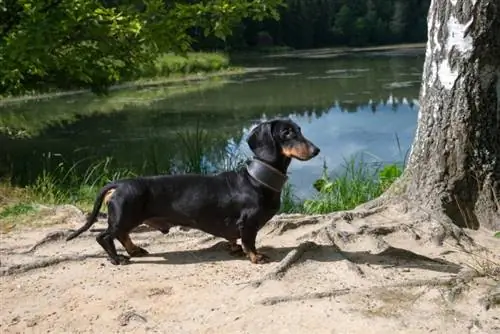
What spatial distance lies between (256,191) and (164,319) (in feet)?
3.64

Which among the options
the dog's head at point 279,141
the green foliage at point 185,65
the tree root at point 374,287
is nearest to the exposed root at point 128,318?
the tree root at point 374,287

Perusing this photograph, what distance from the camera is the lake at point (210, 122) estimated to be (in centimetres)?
1180

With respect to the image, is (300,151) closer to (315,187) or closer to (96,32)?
(315,187)

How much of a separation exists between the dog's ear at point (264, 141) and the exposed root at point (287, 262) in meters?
0.63

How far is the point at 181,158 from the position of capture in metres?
12.4

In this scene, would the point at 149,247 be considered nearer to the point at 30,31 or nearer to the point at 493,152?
the point at 493,152

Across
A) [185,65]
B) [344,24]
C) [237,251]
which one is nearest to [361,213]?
[237,251]

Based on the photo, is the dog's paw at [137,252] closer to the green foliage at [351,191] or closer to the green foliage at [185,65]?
the green foliage at [351,191]

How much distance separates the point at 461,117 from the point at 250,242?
1947 mm

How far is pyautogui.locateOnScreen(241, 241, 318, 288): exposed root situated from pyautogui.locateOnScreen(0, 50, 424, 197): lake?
4.47 meters

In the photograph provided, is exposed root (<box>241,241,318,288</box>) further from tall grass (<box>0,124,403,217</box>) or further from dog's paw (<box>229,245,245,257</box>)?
tall grass (<box>0,124,403,217</box>)

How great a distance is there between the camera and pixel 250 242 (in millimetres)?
4555

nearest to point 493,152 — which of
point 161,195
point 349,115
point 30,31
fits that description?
point 161,195

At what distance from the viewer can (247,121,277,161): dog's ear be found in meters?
4.47
